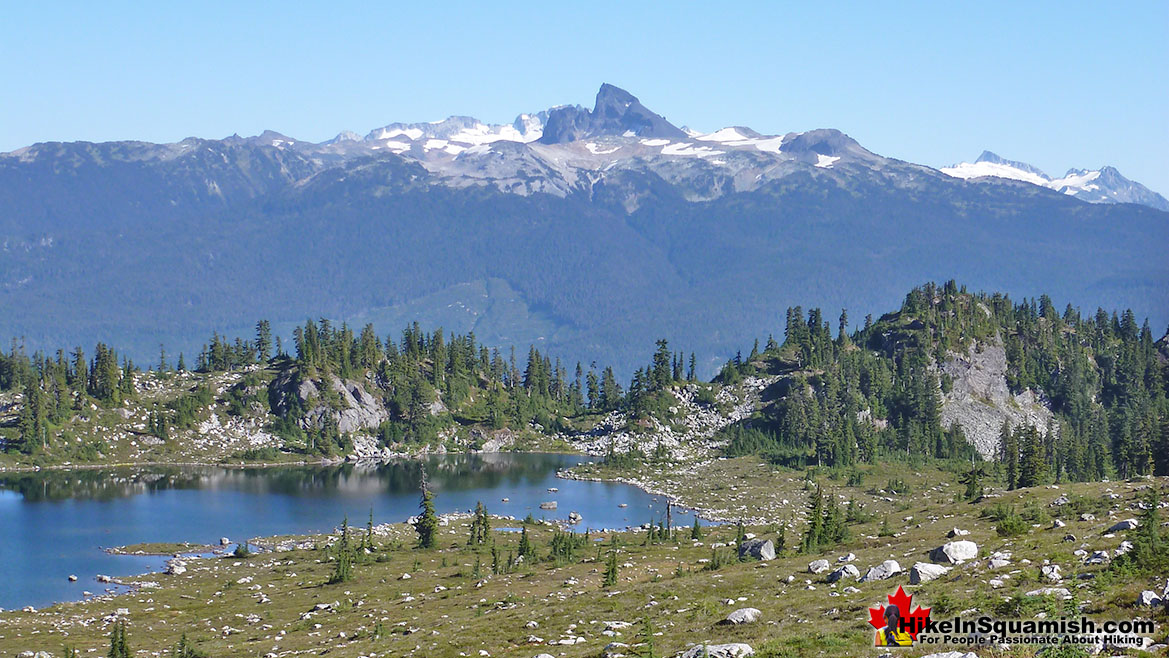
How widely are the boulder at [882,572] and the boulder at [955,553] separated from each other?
270 cm

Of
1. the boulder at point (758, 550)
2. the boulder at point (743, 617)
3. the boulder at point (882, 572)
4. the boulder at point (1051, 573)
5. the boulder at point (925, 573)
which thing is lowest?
the boulder at point (758, 550)

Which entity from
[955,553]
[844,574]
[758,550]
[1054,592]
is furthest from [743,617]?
[758,550]

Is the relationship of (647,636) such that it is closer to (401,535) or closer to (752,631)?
(752,631)

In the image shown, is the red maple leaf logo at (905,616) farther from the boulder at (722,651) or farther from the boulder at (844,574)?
the boulder at (844,574)

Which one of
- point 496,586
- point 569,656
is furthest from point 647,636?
point 496,586

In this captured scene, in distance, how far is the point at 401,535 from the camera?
497ft

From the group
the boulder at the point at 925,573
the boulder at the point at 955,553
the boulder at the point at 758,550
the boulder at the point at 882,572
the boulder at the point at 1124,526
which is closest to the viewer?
the boulder at the point at 925,573

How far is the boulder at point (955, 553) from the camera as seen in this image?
211 ft

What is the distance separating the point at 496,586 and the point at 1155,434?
4844 inches

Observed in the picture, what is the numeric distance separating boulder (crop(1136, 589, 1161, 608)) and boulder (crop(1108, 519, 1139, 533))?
21.5 m

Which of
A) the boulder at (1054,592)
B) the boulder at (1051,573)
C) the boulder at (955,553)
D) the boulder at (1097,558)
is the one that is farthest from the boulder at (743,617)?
the boulder at (1097,558)

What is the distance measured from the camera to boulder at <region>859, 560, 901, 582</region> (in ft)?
206

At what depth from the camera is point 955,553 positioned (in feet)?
213

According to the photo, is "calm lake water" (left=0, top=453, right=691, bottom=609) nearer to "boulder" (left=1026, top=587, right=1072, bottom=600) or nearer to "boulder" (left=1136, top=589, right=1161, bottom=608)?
"boulder" (left=1026, top=587, right=1072, bottom=600)
